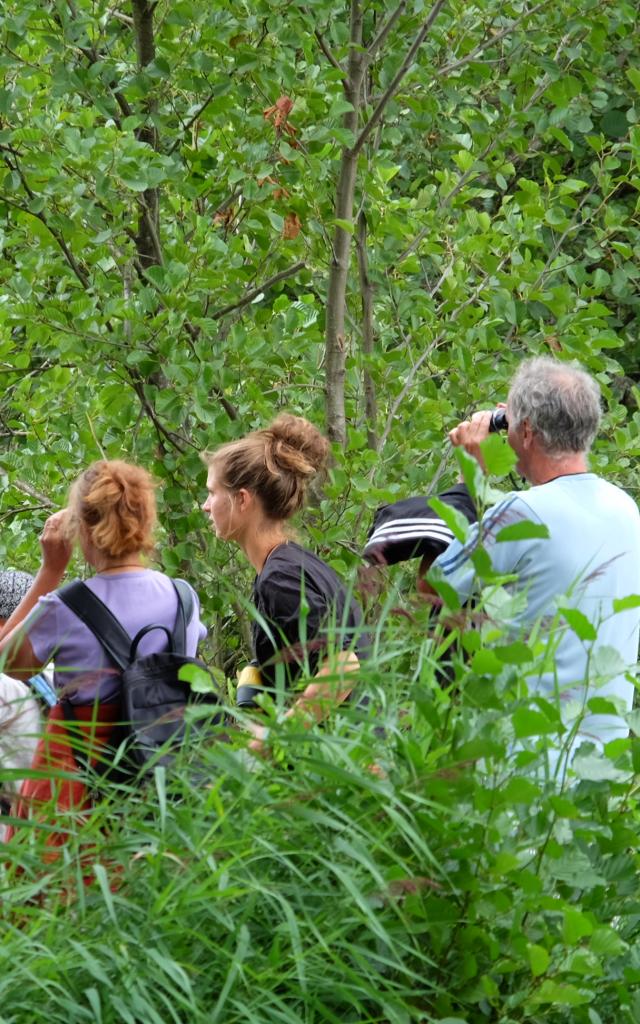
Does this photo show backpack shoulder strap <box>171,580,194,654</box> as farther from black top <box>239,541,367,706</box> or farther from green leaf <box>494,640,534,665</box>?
A: green leaf <box>494,640,534,665</box>

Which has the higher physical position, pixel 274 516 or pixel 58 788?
pixel 58 788

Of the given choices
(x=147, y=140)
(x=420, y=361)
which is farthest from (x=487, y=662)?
(x=147, y=140)

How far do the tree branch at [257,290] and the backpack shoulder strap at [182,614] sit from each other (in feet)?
6.45

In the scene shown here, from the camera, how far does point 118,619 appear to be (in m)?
3.74

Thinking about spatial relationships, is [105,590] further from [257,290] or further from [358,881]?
[257,290]

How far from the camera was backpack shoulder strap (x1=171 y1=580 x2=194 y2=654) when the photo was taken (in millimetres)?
3807

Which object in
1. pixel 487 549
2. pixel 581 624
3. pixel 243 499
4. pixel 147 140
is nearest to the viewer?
pixel 581 624

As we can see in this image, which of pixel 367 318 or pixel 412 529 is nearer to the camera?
pixel 412 529

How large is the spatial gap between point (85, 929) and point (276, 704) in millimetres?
561

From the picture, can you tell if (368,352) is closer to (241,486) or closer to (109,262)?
(109,262)

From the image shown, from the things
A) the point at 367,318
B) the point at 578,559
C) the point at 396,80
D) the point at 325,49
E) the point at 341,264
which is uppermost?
the point at 325,49

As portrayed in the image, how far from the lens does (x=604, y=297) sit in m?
9.66

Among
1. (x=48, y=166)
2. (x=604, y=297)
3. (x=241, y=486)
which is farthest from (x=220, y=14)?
(x=604, y=297)

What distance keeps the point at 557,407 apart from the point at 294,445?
33.3 inches
